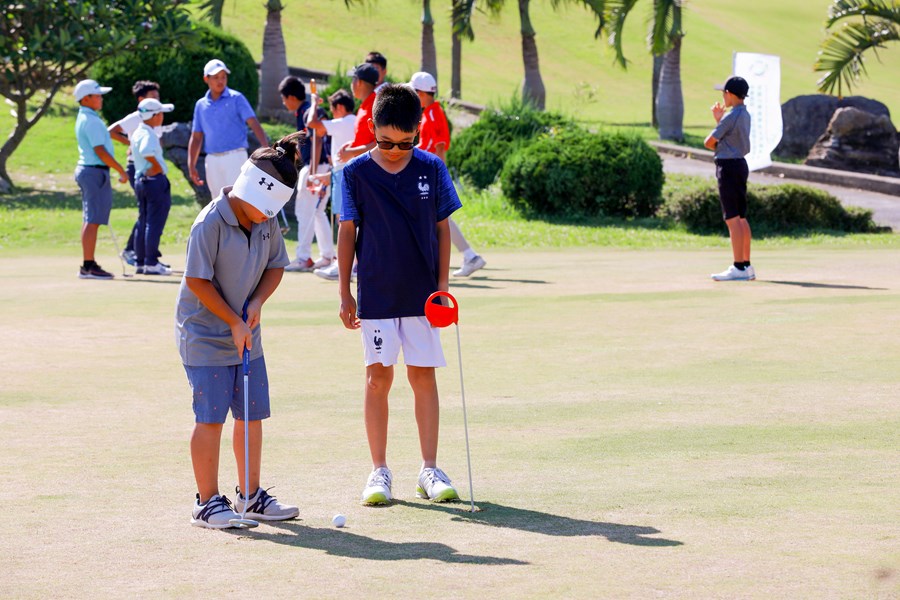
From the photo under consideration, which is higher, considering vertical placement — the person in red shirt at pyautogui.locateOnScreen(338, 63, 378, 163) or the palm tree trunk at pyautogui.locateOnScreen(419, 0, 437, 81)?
the palm tree trunk at pyautogui.locateOnScreen(419, 0, 437, 81)

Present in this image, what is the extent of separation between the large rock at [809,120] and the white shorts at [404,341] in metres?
28.4

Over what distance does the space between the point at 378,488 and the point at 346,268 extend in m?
0.98

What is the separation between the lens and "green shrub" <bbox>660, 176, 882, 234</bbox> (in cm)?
2066

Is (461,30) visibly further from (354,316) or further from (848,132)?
(354,316)

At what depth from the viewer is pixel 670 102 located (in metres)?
36.4

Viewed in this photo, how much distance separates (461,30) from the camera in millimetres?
39000

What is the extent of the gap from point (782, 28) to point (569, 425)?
234 ft

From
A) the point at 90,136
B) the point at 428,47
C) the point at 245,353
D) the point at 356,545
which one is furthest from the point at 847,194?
the point at 356,545

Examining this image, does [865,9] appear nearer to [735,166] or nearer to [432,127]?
[735,166]

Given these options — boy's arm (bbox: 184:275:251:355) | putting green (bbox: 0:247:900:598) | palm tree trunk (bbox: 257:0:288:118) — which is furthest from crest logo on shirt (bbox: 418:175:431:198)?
palm tree trunk (bbox: 257:0:288:118)

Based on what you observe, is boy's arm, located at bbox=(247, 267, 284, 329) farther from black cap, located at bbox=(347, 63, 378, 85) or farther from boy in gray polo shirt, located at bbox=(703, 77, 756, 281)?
boy in gray polo shirt, located at bbox=(703, 77, 756, 281)

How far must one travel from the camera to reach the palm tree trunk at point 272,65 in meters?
33.9

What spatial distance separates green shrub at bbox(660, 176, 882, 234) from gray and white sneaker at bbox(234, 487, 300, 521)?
1570 cm

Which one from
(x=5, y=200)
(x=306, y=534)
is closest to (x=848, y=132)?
(x=5, y=200)
